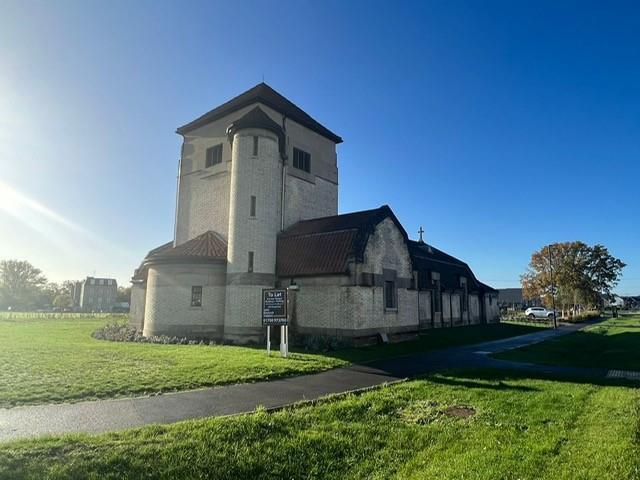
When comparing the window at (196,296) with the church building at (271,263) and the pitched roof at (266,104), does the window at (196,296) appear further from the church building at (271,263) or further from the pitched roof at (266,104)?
the pitched roof at (266,104)

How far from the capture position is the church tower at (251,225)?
2183cm

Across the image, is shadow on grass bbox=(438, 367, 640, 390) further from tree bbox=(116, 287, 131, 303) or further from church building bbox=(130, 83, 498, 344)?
tree bbox=(116, 287, 131, 303)

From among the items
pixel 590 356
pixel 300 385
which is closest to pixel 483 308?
pixel 590 356

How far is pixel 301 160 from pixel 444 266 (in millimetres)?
17824

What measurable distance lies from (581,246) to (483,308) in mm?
31169

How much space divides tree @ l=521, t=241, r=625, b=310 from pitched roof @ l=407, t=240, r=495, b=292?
74.8ft

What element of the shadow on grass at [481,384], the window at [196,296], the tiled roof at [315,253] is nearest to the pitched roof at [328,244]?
the tiled roof at [315,253]

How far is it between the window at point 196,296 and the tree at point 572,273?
5429 cm

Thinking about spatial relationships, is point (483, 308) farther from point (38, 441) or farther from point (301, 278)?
point (38, 441)

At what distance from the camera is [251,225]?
896 inches

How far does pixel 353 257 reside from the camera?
20.8 metres

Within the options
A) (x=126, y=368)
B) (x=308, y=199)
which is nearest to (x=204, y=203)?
(x=308, y=199)

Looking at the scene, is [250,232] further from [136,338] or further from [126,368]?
[126,368]

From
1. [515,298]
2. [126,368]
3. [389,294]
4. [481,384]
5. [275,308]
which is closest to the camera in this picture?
[481,384]
